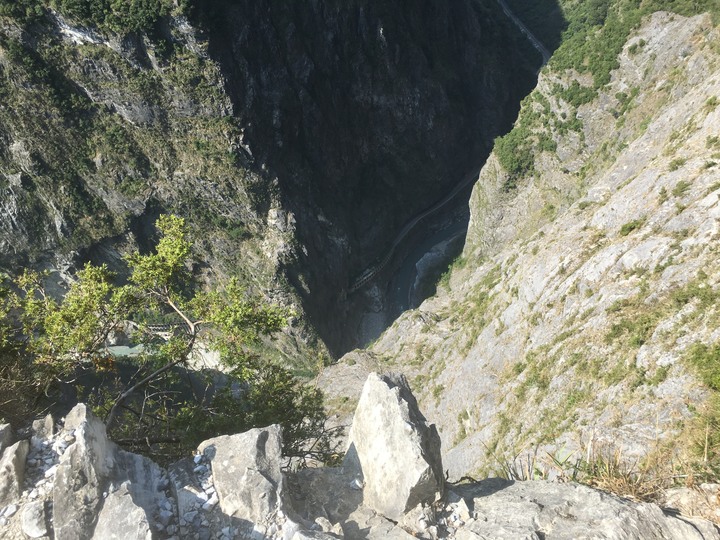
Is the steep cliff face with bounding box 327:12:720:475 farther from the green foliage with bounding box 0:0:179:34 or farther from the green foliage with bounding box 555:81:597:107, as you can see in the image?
the green foliage with bounding box 0:0:179:34

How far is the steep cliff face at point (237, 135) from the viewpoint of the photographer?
46.0 metres

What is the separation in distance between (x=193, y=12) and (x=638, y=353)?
153 feet

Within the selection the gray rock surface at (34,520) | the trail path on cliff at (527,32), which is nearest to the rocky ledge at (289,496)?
the gray rock surface at (34,520)

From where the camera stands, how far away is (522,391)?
66.1 ft

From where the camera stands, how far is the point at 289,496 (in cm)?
877

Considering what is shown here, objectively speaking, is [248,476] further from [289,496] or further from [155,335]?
[155,335]

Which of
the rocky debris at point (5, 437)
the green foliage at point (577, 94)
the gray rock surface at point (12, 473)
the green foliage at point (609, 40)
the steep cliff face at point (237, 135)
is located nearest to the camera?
the gray rock surface at point (12, 473)

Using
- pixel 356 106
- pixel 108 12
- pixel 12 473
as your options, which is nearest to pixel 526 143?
pixel 356 106

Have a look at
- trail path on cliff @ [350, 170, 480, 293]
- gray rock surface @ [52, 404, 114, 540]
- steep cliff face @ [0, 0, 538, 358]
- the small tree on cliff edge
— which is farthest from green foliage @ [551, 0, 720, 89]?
gray rock surface @ [52, 404, 114, 540]

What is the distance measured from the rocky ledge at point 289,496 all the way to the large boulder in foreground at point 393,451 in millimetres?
20

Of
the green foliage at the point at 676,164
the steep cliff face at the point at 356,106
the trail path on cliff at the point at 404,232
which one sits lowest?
the green foliage at the point at 676,164

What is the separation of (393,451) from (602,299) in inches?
563

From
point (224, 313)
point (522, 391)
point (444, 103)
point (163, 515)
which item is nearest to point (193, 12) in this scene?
point (444, 103)

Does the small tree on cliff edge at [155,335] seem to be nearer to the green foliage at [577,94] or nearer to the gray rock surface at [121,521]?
the gray rock surface at [121,521]
